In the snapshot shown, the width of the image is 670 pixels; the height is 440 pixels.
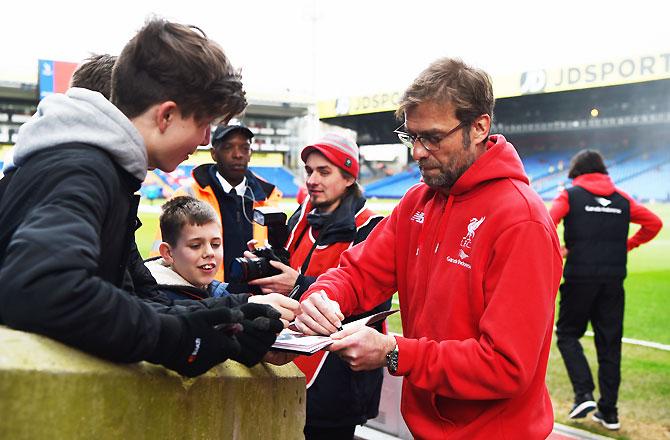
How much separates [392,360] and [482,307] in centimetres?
31

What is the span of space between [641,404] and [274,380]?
524 cm

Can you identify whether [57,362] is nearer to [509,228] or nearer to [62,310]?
[62,310]

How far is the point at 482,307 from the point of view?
1957 millimetres

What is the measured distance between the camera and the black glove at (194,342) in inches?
51.9

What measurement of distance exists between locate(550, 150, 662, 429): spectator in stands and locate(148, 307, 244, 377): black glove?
4.79 metres

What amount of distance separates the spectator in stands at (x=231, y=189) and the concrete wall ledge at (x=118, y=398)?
2.92m

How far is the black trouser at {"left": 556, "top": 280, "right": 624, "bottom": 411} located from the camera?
18.8 feet

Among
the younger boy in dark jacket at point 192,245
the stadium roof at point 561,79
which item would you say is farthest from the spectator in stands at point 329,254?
the stadium roof at point 561,79

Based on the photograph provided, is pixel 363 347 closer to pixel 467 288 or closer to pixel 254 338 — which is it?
pixel 467 288

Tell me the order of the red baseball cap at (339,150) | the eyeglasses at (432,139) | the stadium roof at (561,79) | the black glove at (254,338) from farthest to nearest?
the stadium roof at (561,79), the red baseball cap at (339,150), the eyeglasses at (432,139), the black glove at (254,338)

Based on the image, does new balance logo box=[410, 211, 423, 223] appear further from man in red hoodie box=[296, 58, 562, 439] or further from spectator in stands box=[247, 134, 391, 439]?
spectator in stands box=[247, 134, 391, 439]

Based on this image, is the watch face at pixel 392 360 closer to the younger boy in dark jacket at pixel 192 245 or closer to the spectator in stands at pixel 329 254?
the spectator in stands at pixel 329 254

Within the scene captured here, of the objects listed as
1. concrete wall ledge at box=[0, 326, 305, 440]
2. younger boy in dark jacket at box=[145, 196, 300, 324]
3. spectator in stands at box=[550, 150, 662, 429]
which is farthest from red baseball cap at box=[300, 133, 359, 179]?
spectator in stands at box=[550, 150, 662, 429]

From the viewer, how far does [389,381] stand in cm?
479
